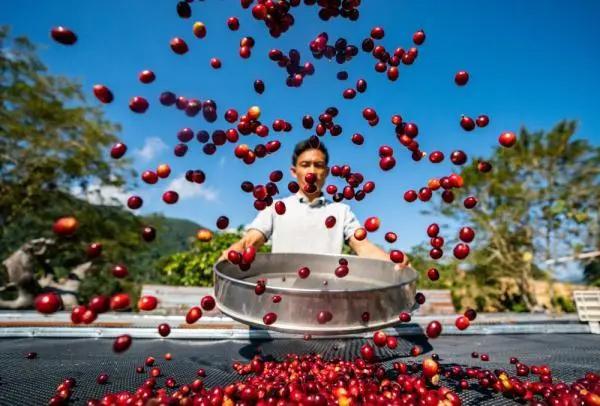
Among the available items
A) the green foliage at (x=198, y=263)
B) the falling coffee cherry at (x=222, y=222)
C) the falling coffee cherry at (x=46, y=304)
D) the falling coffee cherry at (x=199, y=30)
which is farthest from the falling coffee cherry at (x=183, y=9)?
the green foliage at (x=198, y=263)

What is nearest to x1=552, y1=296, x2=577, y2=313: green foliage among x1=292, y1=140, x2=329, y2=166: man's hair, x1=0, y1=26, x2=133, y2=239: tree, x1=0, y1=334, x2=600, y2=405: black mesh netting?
x1=0, y1=334, x2=600, y2=405: black mesh netting

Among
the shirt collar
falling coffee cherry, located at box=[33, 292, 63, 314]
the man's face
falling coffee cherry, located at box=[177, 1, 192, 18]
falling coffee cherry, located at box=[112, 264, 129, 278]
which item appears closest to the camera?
falling coffee cherry, located at box=[33, 292, 63, 314]

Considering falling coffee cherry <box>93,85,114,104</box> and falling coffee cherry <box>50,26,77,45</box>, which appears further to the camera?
falling coffee cherry <box>93,85,114,104</box>

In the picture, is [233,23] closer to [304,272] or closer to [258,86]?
[258,86]

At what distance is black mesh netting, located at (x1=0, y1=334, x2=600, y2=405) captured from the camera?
209cm

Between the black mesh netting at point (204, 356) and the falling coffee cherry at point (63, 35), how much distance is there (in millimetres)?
1795

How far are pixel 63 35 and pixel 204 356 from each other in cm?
232

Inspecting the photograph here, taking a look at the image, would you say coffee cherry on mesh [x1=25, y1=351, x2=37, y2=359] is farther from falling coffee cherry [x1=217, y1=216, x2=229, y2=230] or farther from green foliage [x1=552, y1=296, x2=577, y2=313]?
green foliage [x1=552, y1=296, x2=577, y2=313]

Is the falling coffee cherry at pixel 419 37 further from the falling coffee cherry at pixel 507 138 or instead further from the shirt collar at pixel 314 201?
the shirt collar at pixel 314 201

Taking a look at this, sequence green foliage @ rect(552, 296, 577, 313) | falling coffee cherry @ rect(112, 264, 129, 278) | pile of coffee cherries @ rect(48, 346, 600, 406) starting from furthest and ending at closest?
green foliage @ rect(552, 296, 577, 313)
pile of coffee cherries @ rect(48, 346, 600, 406)
falling coffee cherry @ rect(112, 264, 129, 278)

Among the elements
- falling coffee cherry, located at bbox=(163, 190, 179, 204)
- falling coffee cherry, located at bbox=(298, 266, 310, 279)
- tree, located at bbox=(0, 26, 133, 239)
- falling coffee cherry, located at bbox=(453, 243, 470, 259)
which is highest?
tree, located at bbox=(0, 26, 133, 239)

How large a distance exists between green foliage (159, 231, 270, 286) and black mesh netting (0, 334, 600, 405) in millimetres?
4496

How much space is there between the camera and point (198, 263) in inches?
316

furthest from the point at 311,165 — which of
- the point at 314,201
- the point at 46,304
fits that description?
the point at 46,304
